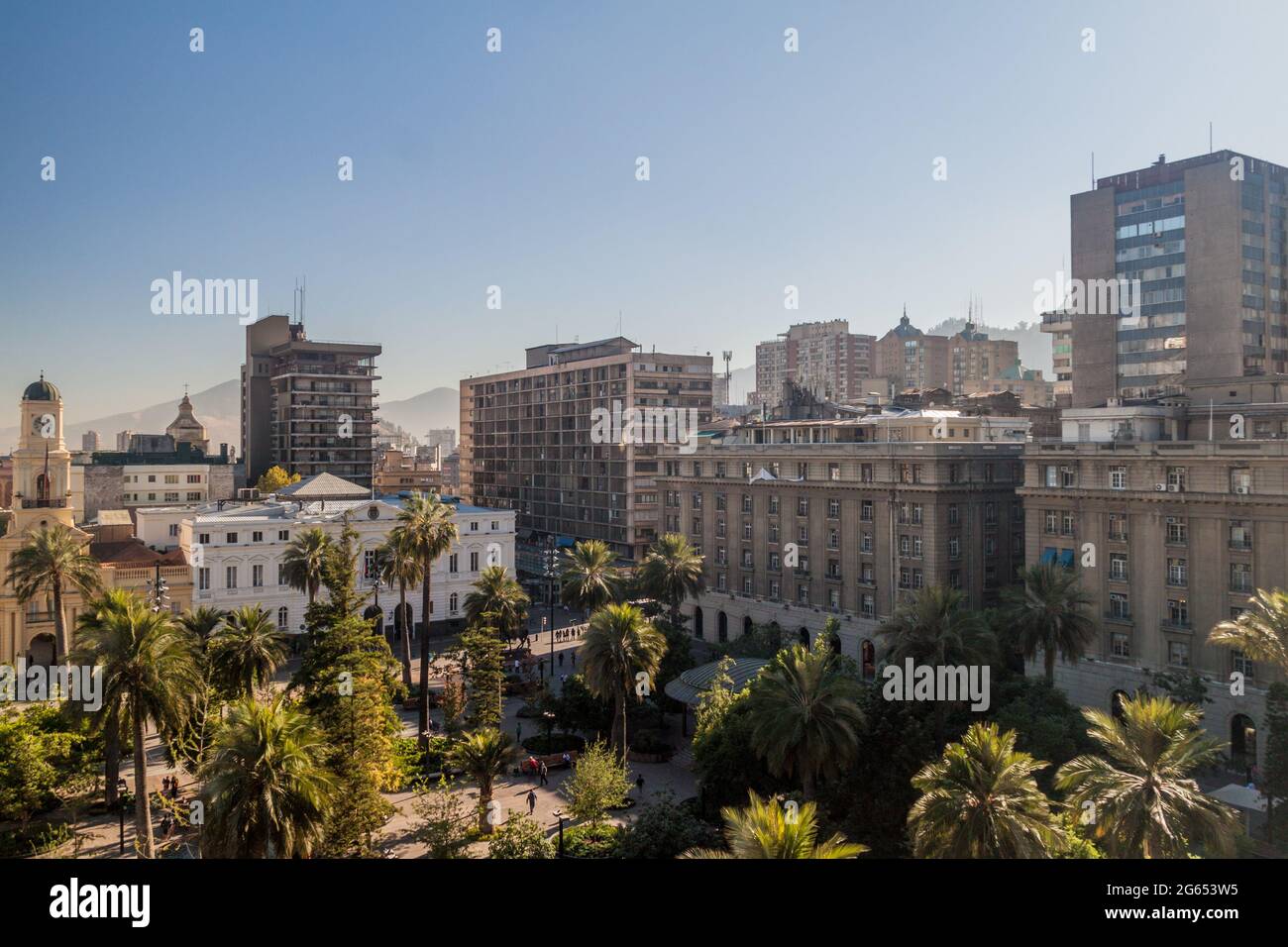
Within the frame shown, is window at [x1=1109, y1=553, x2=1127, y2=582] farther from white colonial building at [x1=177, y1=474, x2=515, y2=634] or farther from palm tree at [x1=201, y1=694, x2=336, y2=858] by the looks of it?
palm tree at [x1=201, y1=694, x2=336, y2=858]

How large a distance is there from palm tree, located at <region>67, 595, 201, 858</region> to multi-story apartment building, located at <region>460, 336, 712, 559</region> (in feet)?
233

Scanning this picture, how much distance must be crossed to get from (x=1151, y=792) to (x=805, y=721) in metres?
10.5

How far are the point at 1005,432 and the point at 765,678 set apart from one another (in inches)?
1996

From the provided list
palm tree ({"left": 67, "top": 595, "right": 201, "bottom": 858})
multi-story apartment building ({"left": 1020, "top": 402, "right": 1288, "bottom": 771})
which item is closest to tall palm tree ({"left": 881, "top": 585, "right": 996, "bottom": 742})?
multi-story apartment building ({"left": 1020, "top": 402, "right": 1288, "bottom": 771})

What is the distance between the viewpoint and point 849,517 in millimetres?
62719

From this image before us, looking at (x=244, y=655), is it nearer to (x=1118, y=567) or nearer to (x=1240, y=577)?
(x=1118, y=567)

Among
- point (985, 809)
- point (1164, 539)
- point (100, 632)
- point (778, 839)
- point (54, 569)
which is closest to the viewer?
point (778, 839)

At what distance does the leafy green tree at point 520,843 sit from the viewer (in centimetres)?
2633

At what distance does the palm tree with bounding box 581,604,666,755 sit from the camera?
37969mm

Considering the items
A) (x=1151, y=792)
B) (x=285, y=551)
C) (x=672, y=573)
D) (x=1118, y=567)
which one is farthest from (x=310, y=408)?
(x=1151, y=792)

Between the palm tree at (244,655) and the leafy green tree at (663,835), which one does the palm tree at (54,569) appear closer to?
the palm tree at (244,655)

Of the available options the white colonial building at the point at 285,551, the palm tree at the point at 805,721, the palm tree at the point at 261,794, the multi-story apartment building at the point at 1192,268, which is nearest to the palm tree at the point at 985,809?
the palm tree at the point at 805,721

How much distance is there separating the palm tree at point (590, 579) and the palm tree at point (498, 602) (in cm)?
292

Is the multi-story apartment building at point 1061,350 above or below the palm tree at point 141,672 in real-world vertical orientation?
above
